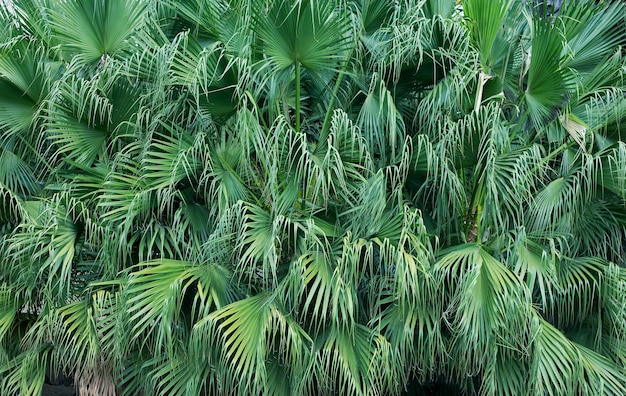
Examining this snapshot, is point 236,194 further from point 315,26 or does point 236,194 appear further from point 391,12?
point 391,12

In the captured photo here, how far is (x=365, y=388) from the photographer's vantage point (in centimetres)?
330

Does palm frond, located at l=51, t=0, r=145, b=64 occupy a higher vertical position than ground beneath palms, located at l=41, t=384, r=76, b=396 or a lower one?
higher

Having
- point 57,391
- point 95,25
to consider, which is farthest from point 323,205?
point 57,391

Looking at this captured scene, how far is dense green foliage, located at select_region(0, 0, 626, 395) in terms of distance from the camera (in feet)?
11.2

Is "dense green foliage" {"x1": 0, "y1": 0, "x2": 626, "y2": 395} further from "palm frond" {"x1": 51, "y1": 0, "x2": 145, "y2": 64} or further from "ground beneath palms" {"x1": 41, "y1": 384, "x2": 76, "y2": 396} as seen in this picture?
"ground beneath palms" {"x1": 41, "y1": 384, "x2": 76, "y2": 396}

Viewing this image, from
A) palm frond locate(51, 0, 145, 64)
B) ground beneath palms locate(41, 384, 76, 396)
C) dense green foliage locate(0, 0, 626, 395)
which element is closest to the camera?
dense green foliage locate(0, 0, 626, 395)

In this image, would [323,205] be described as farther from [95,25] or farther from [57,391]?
[57,391]

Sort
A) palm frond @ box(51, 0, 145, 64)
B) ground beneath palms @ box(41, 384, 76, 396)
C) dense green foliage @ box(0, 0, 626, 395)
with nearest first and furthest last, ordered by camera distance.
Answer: dense green foliage @ box(0, 0, 626, 395) < palm frond @ box(51, 0, 145, 64) < ground beneath palms @ box(41, 384, 76, 396)

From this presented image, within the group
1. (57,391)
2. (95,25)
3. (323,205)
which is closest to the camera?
(323,205)

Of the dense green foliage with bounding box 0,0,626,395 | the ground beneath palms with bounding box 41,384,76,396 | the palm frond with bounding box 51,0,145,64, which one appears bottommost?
the ground beneath palms with bounding box 41,384,76,396

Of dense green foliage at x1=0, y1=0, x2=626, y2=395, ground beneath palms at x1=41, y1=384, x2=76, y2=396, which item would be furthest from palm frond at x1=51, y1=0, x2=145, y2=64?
ground beneath palms at x1=41, y1=384, x2=76, y2=396

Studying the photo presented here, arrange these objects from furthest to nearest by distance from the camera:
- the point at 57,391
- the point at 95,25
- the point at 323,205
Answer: the point at 57,391 < the point at 95,25 < the point at 323,205

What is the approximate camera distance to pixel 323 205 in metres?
3.71

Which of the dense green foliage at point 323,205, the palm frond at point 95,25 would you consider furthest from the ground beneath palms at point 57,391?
the palm frond at point 95,25
